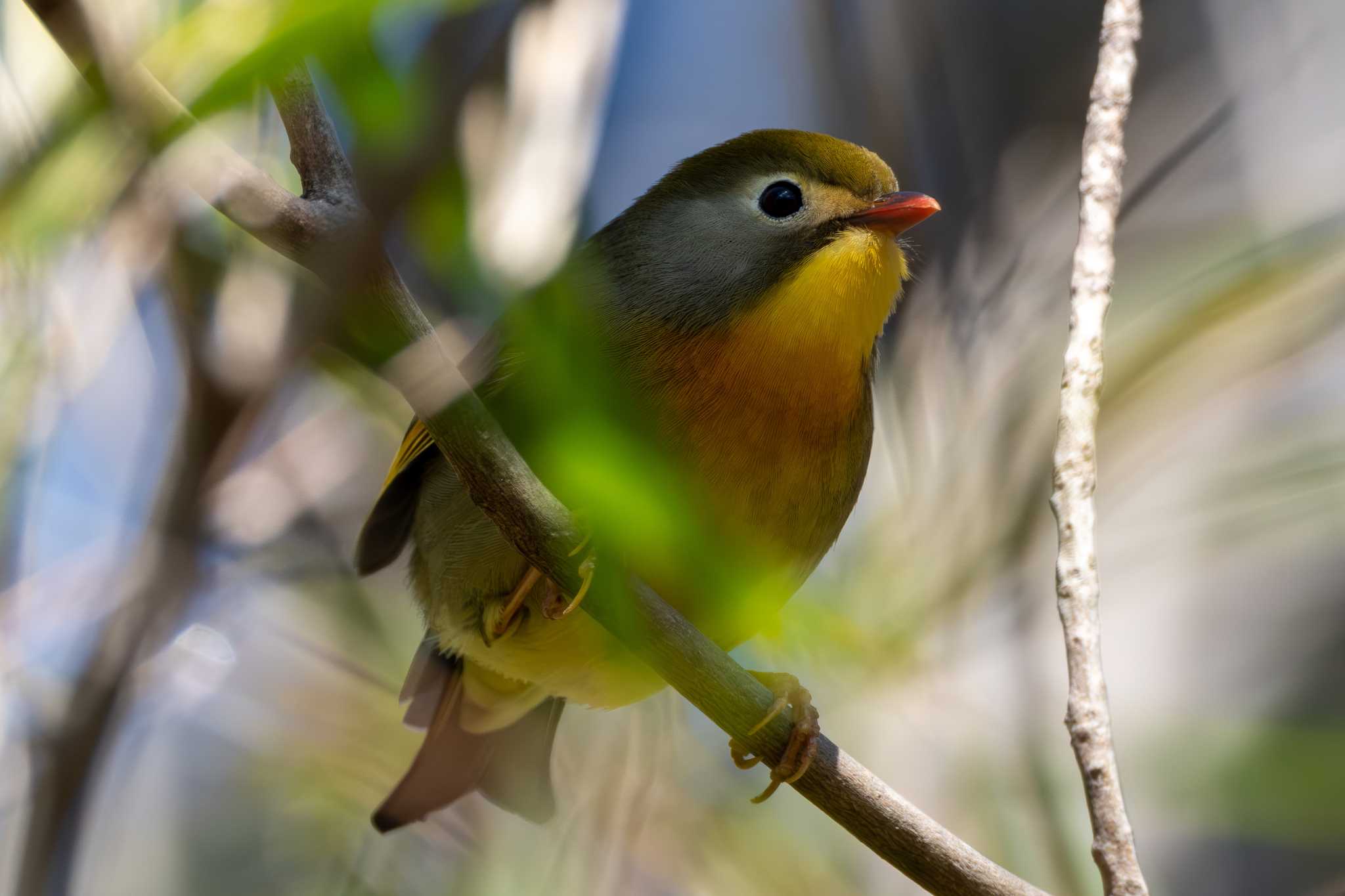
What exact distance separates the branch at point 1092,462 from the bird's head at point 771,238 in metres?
0.57

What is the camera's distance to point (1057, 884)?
367 cm

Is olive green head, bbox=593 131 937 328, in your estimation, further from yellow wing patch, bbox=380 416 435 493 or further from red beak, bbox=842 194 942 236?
yellow wing patch, bbox=380 416 435 493

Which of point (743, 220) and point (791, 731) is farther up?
point (743, 220)

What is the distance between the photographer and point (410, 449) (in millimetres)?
2961

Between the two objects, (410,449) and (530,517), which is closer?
(530,517)

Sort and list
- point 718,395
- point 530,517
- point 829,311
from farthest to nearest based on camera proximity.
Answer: point 829,311 → point 718,395 → point 530,517

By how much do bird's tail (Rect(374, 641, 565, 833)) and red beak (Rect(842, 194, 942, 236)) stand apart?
5.40 ft

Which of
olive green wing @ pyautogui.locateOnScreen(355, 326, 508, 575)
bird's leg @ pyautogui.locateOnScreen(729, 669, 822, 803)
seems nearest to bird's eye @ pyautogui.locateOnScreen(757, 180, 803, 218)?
olive green wing @ pyautogui.locateOnScreen(355, 326, 508, 575)

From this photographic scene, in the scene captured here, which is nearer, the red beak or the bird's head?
the bird's head

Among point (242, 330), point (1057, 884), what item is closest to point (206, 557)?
point (242, 330)

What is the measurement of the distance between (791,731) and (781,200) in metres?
1.25

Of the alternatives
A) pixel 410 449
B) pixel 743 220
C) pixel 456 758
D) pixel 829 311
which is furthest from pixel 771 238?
pixel 456 758

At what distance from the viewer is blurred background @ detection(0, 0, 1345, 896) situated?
6.39 feet

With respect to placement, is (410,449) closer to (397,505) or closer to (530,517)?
(397,505)
